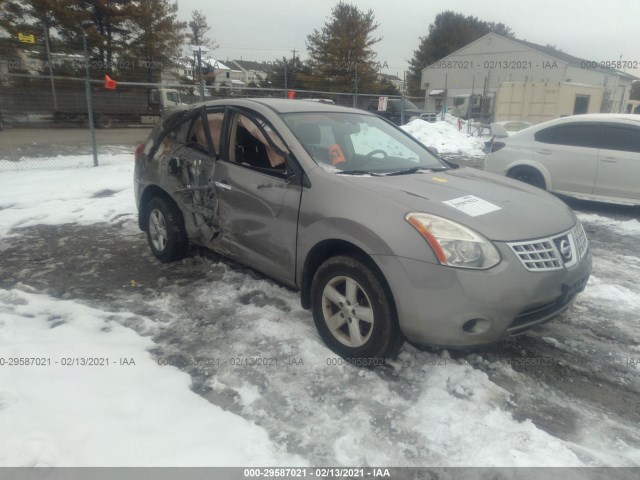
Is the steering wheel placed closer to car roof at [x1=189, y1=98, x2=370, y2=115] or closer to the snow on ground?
car roof at [x1=189, y1=98, x2=370, y2=115]

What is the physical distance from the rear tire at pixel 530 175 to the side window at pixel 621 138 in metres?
0.96

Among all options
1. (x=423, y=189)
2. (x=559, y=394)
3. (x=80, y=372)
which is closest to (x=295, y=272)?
(x=423, y=189)

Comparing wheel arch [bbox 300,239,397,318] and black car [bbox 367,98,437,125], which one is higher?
black car [bbox 367,98,437,125]

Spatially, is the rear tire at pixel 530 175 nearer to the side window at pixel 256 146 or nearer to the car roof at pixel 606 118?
the car roof at pixel 606 118

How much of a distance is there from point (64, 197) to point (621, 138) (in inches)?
334

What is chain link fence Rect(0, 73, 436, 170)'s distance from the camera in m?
11.2

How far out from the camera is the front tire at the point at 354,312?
273 centimetres

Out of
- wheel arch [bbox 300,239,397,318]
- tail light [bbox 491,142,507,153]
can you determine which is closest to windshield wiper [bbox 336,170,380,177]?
wheel arch [bbox 300,239,397,318]

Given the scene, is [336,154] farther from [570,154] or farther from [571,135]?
[571,135]

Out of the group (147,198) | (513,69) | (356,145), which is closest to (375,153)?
(356,145)

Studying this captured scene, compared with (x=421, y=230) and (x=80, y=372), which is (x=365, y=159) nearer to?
(x=421, y=230)

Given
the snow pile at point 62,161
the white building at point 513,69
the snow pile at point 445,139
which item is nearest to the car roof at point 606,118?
the snow pile at point 445,139

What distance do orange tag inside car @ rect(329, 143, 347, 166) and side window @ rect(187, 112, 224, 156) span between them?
3.42 feet

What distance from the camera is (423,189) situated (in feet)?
9.90
